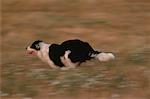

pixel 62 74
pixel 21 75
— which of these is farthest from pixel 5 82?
pixel 62 74

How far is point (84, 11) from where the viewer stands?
20.1 m

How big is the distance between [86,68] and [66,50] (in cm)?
69

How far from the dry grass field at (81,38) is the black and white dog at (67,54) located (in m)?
0.21

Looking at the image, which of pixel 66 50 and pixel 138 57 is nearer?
pixel 66 50

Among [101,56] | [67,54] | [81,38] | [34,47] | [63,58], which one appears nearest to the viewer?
[67,54]

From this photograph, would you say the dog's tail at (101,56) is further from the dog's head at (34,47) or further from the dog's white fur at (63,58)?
the dog's head at (34,47)

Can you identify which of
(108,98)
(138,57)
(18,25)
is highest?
(18,25)

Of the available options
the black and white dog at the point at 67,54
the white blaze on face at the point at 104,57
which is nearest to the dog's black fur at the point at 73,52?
the black and white dog at the point at 67,54

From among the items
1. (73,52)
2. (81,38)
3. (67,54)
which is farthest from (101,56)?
(81,38)

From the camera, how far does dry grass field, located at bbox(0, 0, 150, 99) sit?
38.6 ft

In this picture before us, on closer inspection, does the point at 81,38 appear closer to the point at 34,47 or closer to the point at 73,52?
the point at 34,47

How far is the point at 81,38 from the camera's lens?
1645cm

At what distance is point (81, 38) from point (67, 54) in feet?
12.8

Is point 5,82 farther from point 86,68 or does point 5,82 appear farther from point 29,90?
point 86,68
